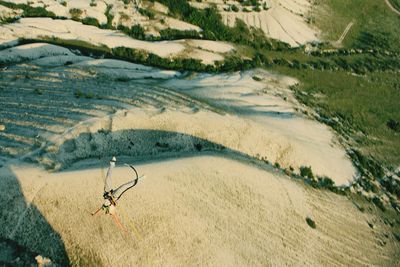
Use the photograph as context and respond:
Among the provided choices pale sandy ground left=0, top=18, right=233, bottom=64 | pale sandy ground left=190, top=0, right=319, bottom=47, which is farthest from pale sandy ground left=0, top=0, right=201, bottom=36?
pale sandy ground left=190, top=0, right=319, bottom=47

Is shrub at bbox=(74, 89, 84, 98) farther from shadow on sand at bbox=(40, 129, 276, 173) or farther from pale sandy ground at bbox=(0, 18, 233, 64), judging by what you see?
pale sandy ground at bbox=(0, 18, 233, 64)

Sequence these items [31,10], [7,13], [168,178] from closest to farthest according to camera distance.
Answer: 1. [168,178]
2. [7,13]
3. [31,10]

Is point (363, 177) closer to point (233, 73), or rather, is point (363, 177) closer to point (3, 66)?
point (233, 73)

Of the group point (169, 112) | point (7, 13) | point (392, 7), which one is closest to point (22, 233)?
point (169, 112)

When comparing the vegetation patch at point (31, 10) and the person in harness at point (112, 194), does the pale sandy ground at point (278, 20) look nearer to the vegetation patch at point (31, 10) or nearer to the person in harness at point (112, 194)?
the vegetation patch at point (31, 10)

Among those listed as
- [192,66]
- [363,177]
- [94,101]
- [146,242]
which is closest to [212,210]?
[146,242]

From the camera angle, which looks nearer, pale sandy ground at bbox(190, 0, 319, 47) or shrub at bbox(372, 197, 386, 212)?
shrub at bbox(372, 197, 386, 212)

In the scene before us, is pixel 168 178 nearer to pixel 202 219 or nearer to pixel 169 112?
pixel 202 219
